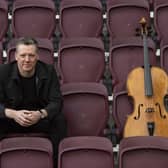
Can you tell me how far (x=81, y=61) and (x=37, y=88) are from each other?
311 millimetres

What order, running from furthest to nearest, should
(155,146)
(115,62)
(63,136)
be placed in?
(115,62) < (63,136) < (155,146)

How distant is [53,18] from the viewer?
93.0 inches

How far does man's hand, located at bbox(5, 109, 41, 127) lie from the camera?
1.82m

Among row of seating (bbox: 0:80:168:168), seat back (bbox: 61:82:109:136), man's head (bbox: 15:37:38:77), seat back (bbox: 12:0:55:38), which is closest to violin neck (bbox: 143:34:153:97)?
seat back (bbox: 61:82:109:136)

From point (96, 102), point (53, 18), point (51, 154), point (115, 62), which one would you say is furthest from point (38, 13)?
point (51, 154)

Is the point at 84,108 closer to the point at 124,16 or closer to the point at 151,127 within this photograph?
the point at 151,127

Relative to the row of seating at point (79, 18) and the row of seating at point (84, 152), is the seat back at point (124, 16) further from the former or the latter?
the row of seating at point (84, 152)

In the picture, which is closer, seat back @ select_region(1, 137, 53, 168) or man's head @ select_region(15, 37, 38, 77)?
seat back @ select_region(1, 137, 53, 168)

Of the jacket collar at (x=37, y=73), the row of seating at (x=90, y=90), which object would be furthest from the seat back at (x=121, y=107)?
the jacket collar at (x=37, y=73)

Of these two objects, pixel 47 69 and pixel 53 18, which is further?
pixel 53 18

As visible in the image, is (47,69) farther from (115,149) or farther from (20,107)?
(115,149)

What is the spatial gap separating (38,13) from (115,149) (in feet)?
2.11

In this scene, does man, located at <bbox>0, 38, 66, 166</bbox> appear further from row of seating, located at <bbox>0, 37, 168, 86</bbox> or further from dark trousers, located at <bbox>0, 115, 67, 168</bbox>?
row of seating, located at <bbox>0, 37, 168, 86</bbox>

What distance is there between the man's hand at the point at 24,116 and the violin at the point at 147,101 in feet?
0.92
